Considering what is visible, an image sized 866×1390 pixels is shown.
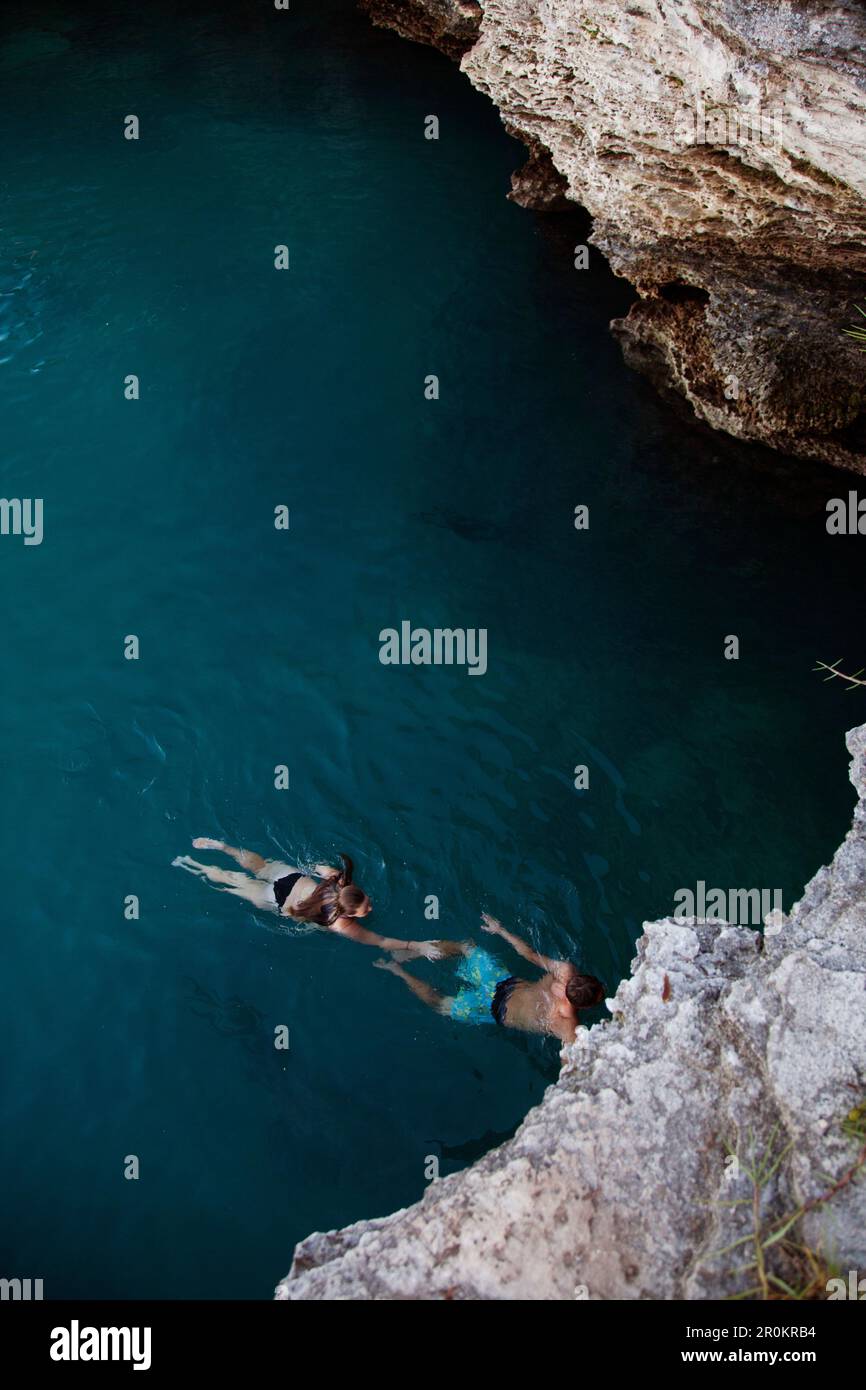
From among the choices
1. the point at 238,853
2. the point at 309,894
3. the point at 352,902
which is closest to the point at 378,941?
the point at 352,902

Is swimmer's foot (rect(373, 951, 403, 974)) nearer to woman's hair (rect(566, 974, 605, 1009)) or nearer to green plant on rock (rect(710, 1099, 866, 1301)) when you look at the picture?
woman's hair (rect(566, 974, 605, 1009))

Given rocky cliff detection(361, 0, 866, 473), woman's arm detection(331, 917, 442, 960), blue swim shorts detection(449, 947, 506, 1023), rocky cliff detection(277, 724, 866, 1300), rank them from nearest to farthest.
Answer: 1. rocky cliff detection(277, 724, 866, 1300)
2. rocky cliff detection(361, 0, 866, 473)
3. blue swim shorts detection(449, 947, 506, 1023)
4. woman's arm detection(331, 917, 442, 960)

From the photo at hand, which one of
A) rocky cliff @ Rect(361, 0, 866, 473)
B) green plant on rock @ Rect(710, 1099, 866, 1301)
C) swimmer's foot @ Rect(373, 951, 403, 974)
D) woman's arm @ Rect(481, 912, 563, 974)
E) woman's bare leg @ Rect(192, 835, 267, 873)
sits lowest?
green plant on rock @ Rect(710, 1099, 866, 1301)

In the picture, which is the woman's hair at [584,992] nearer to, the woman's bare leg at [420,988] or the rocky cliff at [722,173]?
the woman's bare leg at [420,988]

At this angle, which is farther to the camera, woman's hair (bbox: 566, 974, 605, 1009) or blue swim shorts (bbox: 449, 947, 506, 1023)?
blue swim shorts (bbox: 449, 947, 506, 1023)

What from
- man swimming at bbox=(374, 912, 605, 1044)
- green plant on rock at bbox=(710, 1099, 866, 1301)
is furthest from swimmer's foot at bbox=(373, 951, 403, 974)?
green plant on rock at bbox=(710, 1099, 866, 1301)

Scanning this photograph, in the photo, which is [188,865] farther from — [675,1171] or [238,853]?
[675,1171]

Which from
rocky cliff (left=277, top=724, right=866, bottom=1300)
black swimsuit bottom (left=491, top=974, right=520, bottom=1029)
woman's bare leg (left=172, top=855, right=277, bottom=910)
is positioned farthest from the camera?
woman's bare leg (left=172, top=855, right=277, bottom=910)
